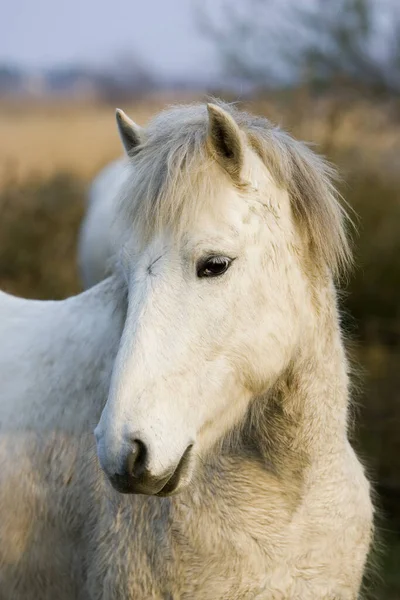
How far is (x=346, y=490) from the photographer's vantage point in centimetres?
254

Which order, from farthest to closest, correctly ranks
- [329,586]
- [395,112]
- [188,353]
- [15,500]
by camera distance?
[395,112] → [15,500] → [329,586] → [188,353]

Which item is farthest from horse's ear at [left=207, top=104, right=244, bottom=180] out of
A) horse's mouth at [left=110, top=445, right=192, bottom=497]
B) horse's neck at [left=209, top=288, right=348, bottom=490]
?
horse's mouth at [left=110, top=445, right=192, bottom=497]

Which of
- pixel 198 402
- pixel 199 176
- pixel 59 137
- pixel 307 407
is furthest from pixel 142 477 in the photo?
pixel 59 137

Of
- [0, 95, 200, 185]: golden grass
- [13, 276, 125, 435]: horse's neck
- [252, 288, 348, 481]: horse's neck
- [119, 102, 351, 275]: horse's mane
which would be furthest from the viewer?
[0, 95, 200, 185]: golden grass

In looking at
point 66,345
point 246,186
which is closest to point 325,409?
point 246,186

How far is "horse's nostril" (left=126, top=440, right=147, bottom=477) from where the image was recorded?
190 centimetres

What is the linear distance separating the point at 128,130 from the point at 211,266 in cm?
61

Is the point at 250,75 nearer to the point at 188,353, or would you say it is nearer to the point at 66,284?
the point at 66,284

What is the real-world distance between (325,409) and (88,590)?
0.95 metres

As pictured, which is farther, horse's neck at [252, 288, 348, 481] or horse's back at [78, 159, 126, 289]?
horse's back at [78, 159, 126, 289]

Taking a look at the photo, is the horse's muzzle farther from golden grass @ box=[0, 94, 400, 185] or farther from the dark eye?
golden grass @ box=[0, 94, 400, 185]

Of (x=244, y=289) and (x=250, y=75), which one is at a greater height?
(x=250, y=75)

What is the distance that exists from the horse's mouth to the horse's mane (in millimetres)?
637

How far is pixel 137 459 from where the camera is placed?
1.93m
